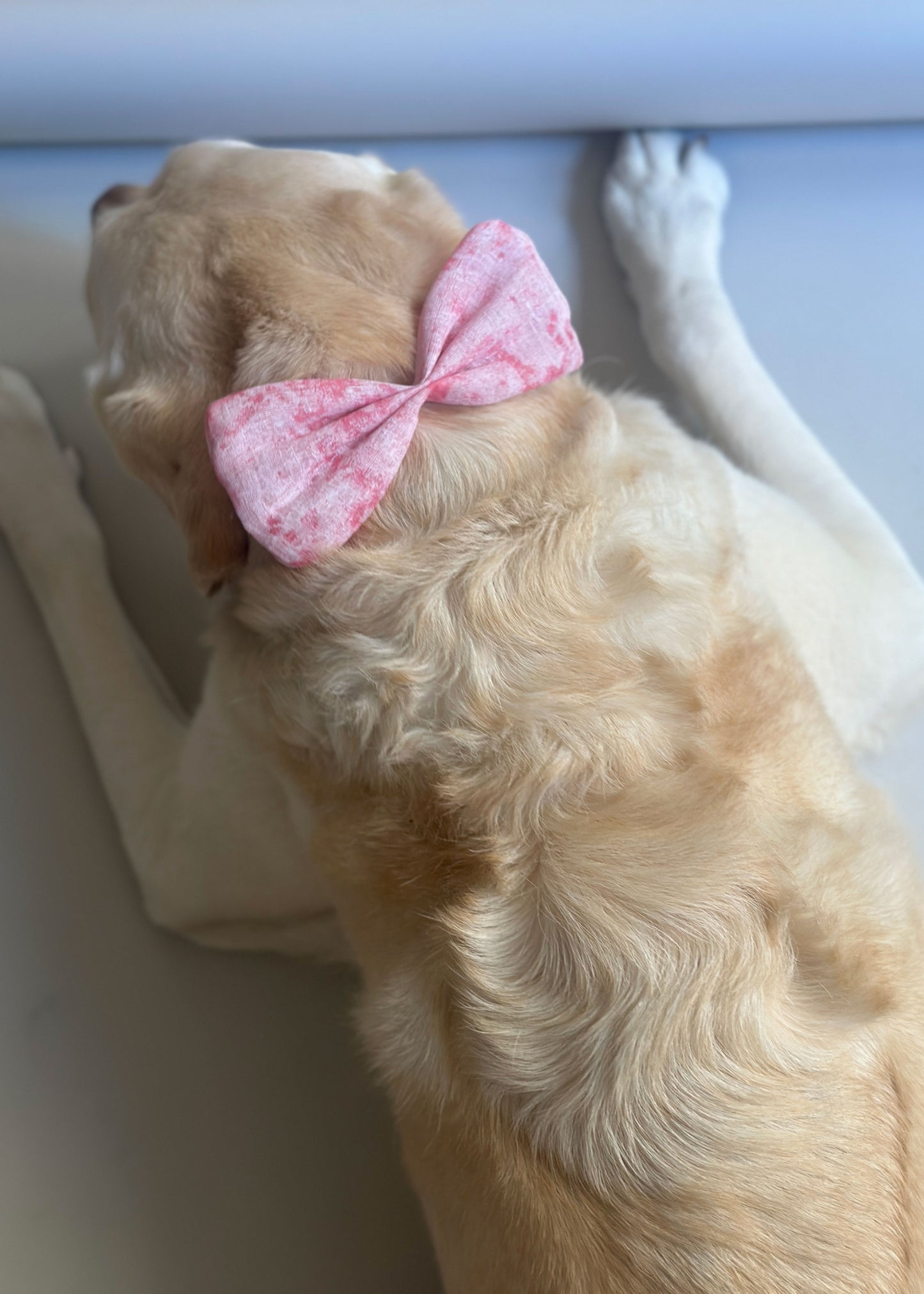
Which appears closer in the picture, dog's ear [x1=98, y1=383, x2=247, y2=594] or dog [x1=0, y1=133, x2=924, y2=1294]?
dog [x1=0, y1=133, x2=924, y2=1294]

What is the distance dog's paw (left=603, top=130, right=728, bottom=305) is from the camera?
1.67 m

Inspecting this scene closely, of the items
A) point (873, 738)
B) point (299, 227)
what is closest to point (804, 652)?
point (873, 738)

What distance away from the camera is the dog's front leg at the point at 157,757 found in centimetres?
133

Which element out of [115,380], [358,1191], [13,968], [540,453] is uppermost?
[115,380]

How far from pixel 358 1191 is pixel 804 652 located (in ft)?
3.40

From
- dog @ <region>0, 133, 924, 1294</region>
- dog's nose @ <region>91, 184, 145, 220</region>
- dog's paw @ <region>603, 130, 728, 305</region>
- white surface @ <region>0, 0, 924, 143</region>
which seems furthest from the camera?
dog's paw @ <region>603, 130, 728, 305</region>

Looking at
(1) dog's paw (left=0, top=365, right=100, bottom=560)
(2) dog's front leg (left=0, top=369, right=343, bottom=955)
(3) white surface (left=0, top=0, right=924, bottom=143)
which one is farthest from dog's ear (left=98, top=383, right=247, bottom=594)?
(3) white surface (left=0, top=0, right=924, bottom=143)

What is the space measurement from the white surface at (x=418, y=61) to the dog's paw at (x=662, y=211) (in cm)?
8

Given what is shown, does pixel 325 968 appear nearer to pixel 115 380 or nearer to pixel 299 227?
pixel 115 380

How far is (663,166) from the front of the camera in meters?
1.70

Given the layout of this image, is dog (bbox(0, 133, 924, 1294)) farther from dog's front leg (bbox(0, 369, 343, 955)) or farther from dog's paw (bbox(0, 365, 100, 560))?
dog's paw (bbox(0, 365, 100, 560))

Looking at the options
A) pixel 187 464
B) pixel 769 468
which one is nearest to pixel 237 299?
pixel 187 464

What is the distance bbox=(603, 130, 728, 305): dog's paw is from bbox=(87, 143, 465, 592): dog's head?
68cm

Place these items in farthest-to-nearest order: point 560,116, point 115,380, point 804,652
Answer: point 560,116 < point 804,652 < point 115,380
